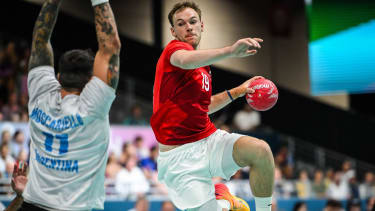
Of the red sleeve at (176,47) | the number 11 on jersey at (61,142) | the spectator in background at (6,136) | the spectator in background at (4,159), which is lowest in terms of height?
the spectator in background at (4,159)

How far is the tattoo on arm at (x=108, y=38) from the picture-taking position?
3.35 metres

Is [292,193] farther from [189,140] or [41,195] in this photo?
[41,195]

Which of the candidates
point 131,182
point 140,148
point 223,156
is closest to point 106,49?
point 223,156

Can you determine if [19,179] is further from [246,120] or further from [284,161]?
[246,120]

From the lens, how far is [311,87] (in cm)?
1898

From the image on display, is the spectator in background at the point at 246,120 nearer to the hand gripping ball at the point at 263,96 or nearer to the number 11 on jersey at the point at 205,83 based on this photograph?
the hand gripping ball at the point at 263,96

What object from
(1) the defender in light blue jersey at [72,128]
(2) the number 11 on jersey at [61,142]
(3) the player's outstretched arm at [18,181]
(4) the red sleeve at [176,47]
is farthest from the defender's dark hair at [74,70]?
(4) the red sleeve at [176,47]

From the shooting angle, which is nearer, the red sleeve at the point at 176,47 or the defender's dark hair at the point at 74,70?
the defender's dark hair at the point at 74,70

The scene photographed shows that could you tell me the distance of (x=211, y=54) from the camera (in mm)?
3924

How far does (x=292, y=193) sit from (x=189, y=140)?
8.19 meters

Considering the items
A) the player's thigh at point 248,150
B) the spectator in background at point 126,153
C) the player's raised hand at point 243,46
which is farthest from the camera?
the spectator in background at point 126,153

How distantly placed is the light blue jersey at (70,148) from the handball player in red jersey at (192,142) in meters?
1.28

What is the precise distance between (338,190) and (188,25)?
986 cm

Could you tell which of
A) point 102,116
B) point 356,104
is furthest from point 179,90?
point 356,104
